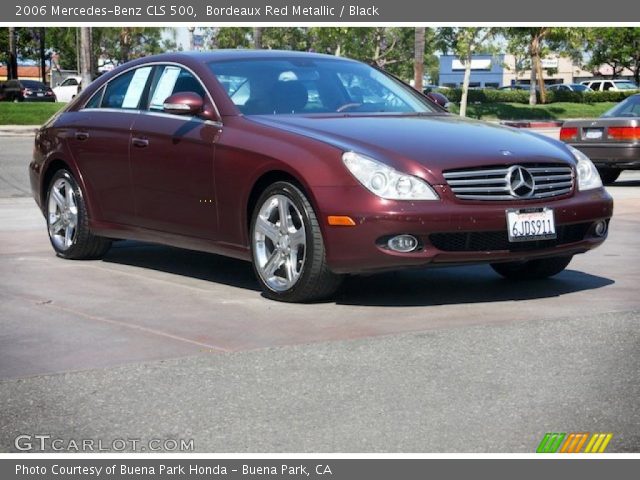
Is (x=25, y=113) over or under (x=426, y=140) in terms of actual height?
under

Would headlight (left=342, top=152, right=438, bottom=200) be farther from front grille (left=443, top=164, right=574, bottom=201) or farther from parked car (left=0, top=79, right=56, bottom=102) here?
parked car (left=0, top=79, right=56, bottom=102)

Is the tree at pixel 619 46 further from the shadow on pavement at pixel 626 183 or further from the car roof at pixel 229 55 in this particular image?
the car roof at pixel 229 55

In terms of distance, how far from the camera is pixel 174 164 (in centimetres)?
832

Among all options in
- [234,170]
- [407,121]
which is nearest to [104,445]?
[234,170]

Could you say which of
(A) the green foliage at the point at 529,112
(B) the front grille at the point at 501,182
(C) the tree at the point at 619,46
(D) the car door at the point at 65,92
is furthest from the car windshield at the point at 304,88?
(C) the tree at the point at 619,46

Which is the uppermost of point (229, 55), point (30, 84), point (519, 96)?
point (229, 55)

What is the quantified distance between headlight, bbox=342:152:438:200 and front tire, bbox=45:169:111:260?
9.60ft

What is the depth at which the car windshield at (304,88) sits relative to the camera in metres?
8.23

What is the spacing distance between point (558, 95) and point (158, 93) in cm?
4967

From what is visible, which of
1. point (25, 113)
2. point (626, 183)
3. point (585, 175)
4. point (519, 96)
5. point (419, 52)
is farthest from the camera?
point (519, 96)

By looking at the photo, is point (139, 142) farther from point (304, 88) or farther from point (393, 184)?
point (393, 184)

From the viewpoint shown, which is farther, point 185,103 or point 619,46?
point 619,46

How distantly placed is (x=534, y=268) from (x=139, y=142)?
275cm

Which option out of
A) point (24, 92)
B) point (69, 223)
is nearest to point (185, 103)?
point (69, 223)
